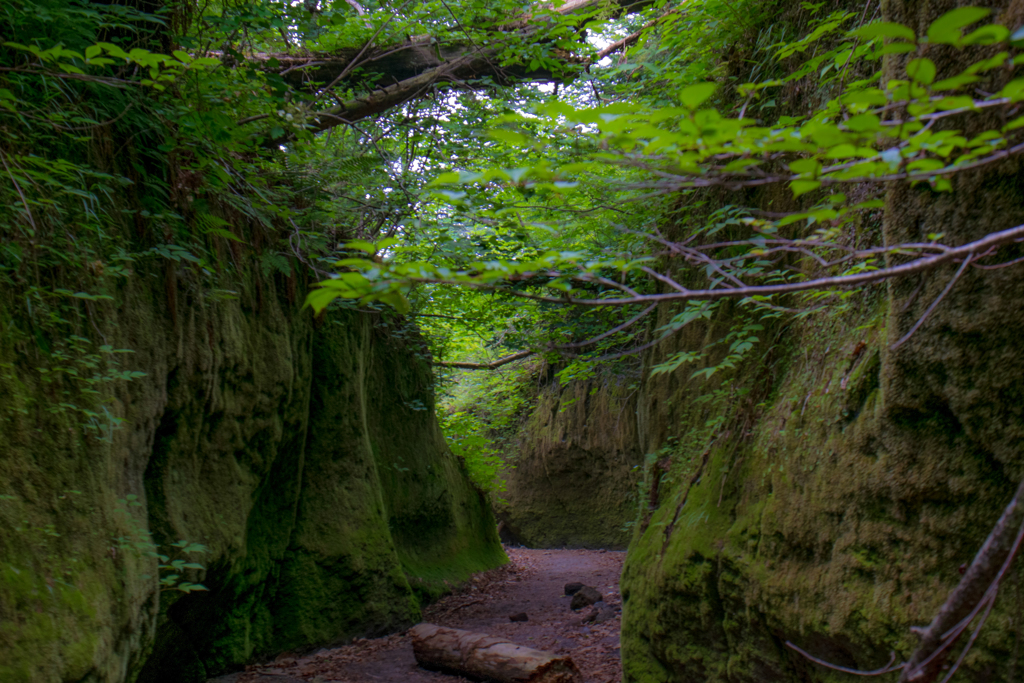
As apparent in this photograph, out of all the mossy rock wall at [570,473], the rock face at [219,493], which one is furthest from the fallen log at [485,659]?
the mossy rock wall at [570,473]

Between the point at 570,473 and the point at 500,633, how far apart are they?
721cm

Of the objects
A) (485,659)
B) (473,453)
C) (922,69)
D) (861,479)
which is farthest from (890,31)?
(473,453)

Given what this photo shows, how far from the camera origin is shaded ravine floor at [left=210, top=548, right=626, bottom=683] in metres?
5.72

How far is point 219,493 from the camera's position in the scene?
17.4ft

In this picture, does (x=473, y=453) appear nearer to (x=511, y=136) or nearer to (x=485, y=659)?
(x=485, y=659)

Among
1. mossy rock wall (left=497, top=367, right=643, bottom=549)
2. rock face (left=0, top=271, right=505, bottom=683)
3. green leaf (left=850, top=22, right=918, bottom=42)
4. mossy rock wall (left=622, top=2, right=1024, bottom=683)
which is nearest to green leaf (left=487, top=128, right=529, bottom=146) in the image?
green leaf (left=850, top=22, right=918, bottom=42)

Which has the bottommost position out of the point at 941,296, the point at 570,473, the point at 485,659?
the point at 485,659

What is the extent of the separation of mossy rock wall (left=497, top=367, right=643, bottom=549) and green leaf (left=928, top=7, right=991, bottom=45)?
11.6 m

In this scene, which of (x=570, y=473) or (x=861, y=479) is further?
(x=570, y=473)

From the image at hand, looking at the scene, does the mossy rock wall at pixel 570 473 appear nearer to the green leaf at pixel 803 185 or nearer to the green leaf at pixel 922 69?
the green leaf at pixel 803 185

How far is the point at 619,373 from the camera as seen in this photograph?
8391 millimetres

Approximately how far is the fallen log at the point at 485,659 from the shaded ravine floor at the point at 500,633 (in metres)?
0.16

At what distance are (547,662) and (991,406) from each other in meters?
4.09

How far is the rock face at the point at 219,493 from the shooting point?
3.10 meters
